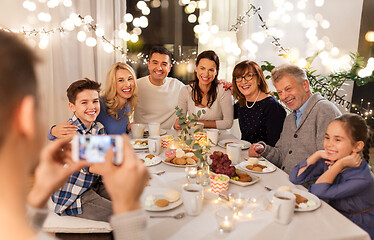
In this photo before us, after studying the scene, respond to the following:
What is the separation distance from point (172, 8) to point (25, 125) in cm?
438

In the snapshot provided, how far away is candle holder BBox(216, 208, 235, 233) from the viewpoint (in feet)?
3.39

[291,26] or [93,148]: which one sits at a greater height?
[291,26]

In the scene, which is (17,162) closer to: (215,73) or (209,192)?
(209,192)

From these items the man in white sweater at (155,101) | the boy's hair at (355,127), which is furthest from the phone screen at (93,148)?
the man in white sweater at (155,101)

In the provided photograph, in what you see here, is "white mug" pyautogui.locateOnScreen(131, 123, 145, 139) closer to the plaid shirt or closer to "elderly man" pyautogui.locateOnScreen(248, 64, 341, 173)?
the plaid shirt

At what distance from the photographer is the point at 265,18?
4539mm

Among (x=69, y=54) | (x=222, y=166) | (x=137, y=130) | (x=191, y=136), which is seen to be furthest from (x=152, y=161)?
(x=69, y=54)

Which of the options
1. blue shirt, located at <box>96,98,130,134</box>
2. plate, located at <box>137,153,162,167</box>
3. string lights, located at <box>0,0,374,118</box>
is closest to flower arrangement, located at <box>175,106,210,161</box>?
plate, located at <box>137,153,162,167</box>

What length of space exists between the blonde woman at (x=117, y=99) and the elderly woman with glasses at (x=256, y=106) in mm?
921

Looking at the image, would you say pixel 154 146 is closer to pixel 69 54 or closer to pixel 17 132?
pixel 17 132

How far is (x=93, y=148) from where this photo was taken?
750 millimetres

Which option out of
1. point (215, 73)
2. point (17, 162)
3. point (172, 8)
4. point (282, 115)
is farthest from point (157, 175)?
point (172, 8)

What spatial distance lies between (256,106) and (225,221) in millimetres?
1627

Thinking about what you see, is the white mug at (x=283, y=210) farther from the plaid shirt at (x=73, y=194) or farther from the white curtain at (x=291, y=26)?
the white curtain at (x=291, y=26)
